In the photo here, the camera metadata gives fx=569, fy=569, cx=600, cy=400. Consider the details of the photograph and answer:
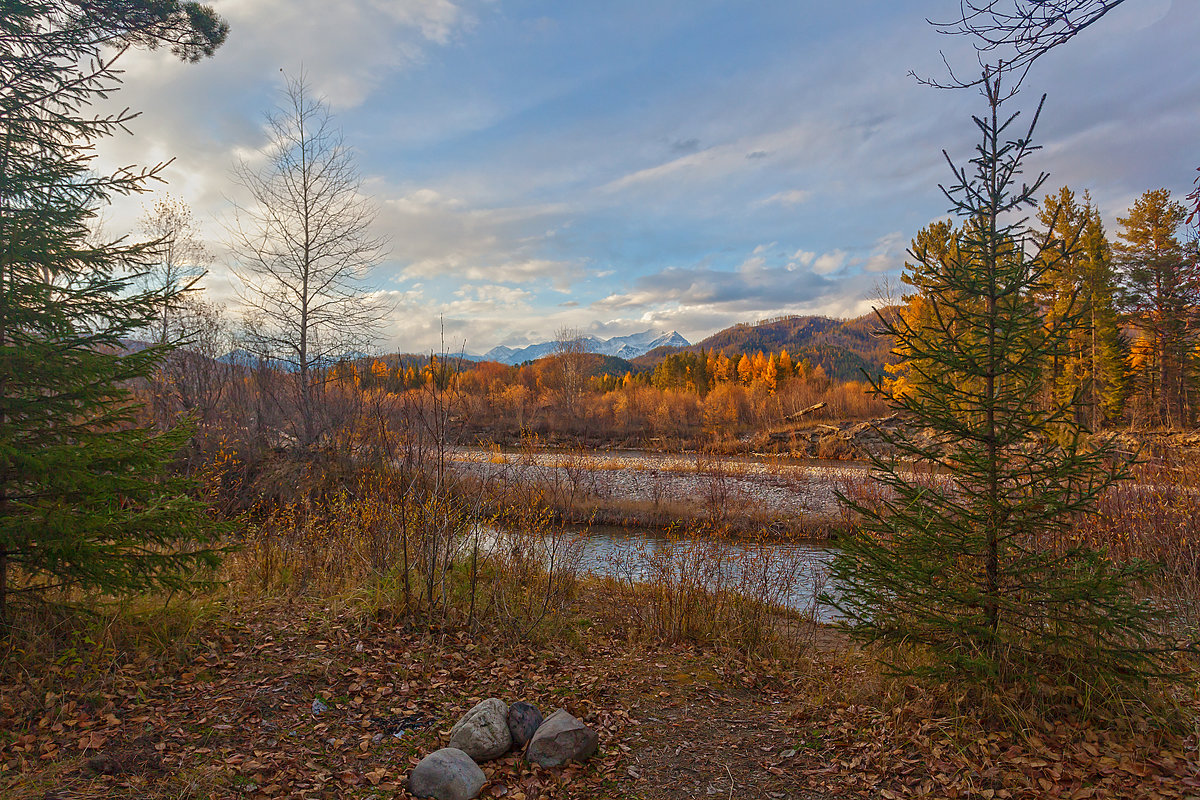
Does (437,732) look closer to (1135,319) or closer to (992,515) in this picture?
(992,515)

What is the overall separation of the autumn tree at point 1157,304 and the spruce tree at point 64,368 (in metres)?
37.7

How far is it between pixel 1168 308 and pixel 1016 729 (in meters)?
35.6

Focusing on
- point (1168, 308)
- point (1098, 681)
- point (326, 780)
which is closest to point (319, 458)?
point (326, 780)

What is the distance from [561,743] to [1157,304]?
37.7 metres

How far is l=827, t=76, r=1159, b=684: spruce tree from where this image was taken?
3971mm

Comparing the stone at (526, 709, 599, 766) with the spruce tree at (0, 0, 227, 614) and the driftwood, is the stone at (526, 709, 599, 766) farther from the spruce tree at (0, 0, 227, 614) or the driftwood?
the driftwood

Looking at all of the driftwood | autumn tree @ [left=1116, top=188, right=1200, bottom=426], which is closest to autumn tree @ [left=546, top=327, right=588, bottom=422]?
the driftwood

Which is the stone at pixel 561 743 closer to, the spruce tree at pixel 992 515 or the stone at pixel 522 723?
the stone at pixel 522 723

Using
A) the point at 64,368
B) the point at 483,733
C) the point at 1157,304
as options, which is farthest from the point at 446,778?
the point at 1157,304

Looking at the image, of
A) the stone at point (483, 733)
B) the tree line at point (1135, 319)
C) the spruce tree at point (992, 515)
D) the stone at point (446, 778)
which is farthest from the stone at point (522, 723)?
the tree line at point (1135, 319)

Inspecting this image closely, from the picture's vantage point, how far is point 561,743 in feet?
13.2

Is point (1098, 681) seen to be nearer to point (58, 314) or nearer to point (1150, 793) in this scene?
point (1150, 793)

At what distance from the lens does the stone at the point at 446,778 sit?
352 centimetres

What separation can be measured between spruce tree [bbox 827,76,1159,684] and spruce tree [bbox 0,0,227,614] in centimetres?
526
